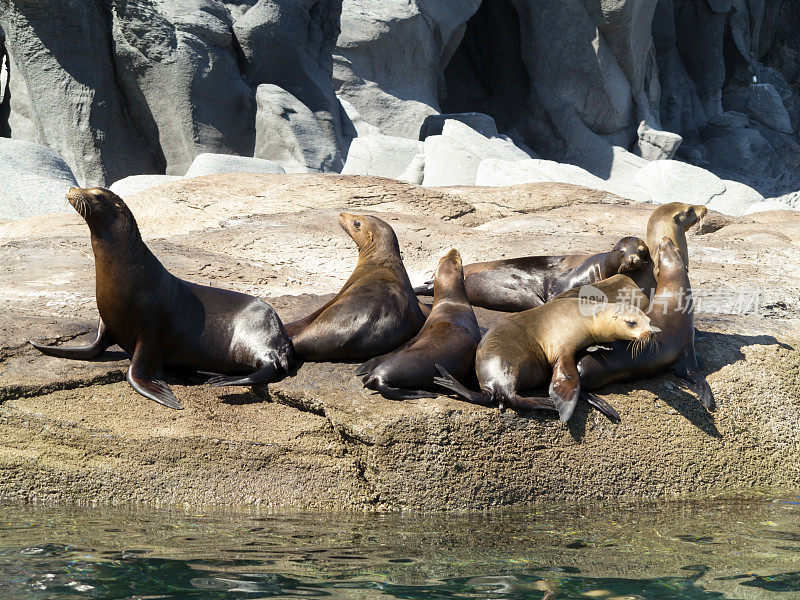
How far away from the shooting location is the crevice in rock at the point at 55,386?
378 centimetres

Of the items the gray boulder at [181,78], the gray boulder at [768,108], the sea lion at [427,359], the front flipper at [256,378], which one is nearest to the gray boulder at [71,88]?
the gray boulder at [181,78]

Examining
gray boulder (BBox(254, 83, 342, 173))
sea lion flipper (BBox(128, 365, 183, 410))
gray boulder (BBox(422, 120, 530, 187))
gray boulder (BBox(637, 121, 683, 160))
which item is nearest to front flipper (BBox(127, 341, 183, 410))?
sea lion flipper (BBox(128, 365, 183, 410))

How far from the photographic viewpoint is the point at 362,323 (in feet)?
14.0

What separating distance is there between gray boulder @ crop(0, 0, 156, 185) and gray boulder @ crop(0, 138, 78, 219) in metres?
4.08

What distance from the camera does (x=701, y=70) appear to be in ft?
82.6

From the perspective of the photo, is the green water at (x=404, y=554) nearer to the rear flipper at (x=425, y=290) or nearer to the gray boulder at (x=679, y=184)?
the rear flipper at (x=425, y=290)

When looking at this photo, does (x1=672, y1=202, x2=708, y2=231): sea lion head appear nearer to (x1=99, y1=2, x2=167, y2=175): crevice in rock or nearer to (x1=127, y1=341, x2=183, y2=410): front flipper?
(x1=127, y1=341, x2=183, y2=410): front flipper

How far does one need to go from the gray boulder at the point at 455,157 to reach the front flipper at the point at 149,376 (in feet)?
30.5

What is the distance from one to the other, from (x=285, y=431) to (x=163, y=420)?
21.6 inches

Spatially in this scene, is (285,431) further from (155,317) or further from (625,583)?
(625,583)

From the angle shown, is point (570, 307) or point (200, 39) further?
point (200, 39)

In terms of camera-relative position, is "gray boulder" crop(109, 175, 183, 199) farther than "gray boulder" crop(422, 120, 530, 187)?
No

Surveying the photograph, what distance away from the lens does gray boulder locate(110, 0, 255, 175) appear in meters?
15.3

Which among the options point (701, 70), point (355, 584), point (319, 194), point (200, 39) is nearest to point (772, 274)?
point (319, 194)
